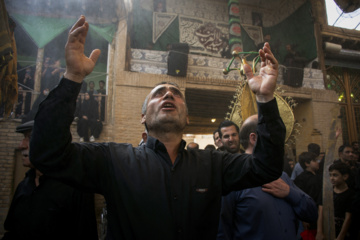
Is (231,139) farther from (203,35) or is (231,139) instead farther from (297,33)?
(297,33)

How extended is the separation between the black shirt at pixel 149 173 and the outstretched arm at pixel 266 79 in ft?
0.17

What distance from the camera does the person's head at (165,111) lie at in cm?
150

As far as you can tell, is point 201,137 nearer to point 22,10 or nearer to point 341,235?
point 22,10

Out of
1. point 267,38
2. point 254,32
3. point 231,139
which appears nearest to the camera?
point 231,139

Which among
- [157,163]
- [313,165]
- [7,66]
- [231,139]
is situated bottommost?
[313,165]

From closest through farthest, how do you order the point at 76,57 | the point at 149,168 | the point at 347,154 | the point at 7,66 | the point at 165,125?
the point at 76,57 → the point at 149,168 → the point at 165,125 → the point at 347,154 → the point at 7,66

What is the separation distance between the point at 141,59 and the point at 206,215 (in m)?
7.54

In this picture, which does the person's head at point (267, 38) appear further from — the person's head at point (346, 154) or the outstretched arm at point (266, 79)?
the outstretched arm at point (266, 79)

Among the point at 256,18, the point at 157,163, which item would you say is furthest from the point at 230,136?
the point at 256,18

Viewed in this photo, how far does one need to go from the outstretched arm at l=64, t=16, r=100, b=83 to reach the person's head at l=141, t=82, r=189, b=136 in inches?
19.3

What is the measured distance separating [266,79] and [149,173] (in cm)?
82

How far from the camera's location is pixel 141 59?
8203 millimetres

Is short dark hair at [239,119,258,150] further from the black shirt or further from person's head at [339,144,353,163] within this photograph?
person's head at [339,144,353,163]

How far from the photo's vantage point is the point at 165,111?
1524 mm
